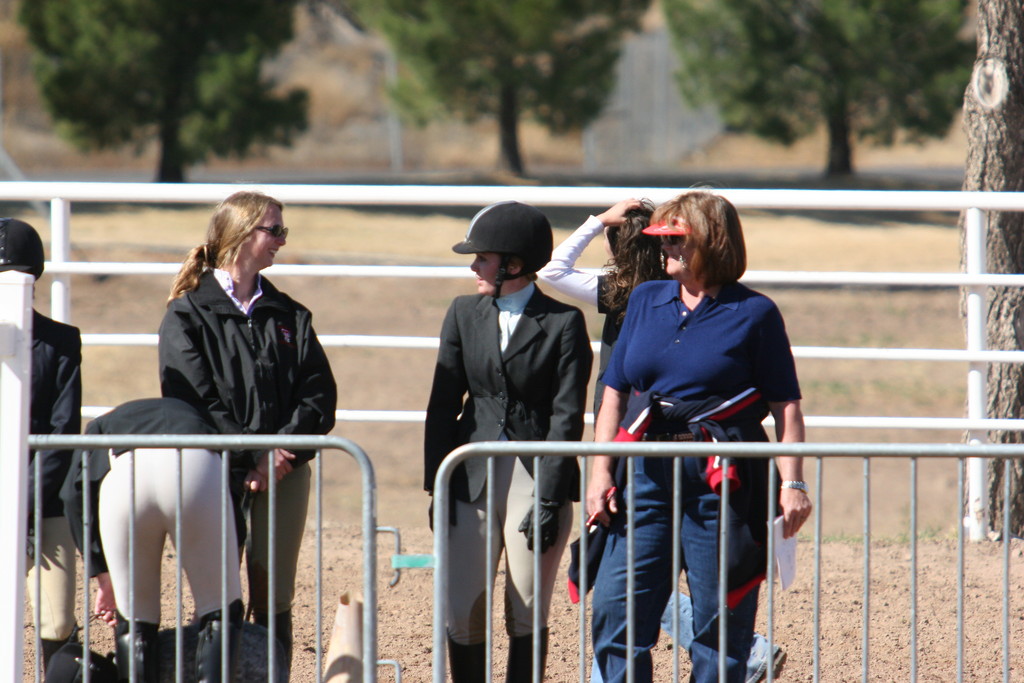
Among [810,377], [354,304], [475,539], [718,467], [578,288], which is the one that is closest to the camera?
[718,467]

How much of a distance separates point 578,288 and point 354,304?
1196 cm

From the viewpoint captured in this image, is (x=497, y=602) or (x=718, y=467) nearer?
(x=718, y=467)

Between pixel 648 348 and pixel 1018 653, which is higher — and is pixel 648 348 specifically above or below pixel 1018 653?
above

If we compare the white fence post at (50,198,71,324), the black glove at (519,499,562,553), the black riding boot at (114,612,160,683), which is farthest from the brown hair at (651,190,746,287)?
the white fence post at (50,198,71,324)

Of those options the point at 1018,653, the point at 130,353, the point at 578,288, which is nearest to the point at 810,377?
the point at 130,353

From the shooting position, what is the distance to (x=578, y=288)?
4.27 metres

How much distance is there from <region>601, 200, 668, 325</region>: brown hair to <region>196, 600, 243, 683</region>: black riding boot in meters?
1.41

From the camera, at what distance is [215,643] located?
358 cm

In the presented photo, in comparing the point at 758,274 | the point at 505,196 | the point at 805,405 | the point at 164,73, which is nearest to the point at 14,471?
the point at 505,196

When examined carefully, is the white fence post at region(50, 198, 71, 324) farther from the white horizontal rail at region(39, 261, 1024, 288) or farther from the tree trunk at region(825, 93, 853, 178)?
the tree trunk at region(825, 93, 853, 178)

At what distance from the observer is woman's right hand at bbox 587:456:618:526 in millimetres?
3605


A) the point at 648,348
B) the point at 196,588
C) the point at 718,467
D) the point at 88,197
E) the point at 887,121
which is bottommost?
the point at 196,588

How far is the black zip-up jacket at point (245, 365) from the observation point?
396 cm

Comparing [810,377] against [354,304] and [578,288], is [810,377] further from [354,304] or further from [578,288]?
[578,288]
